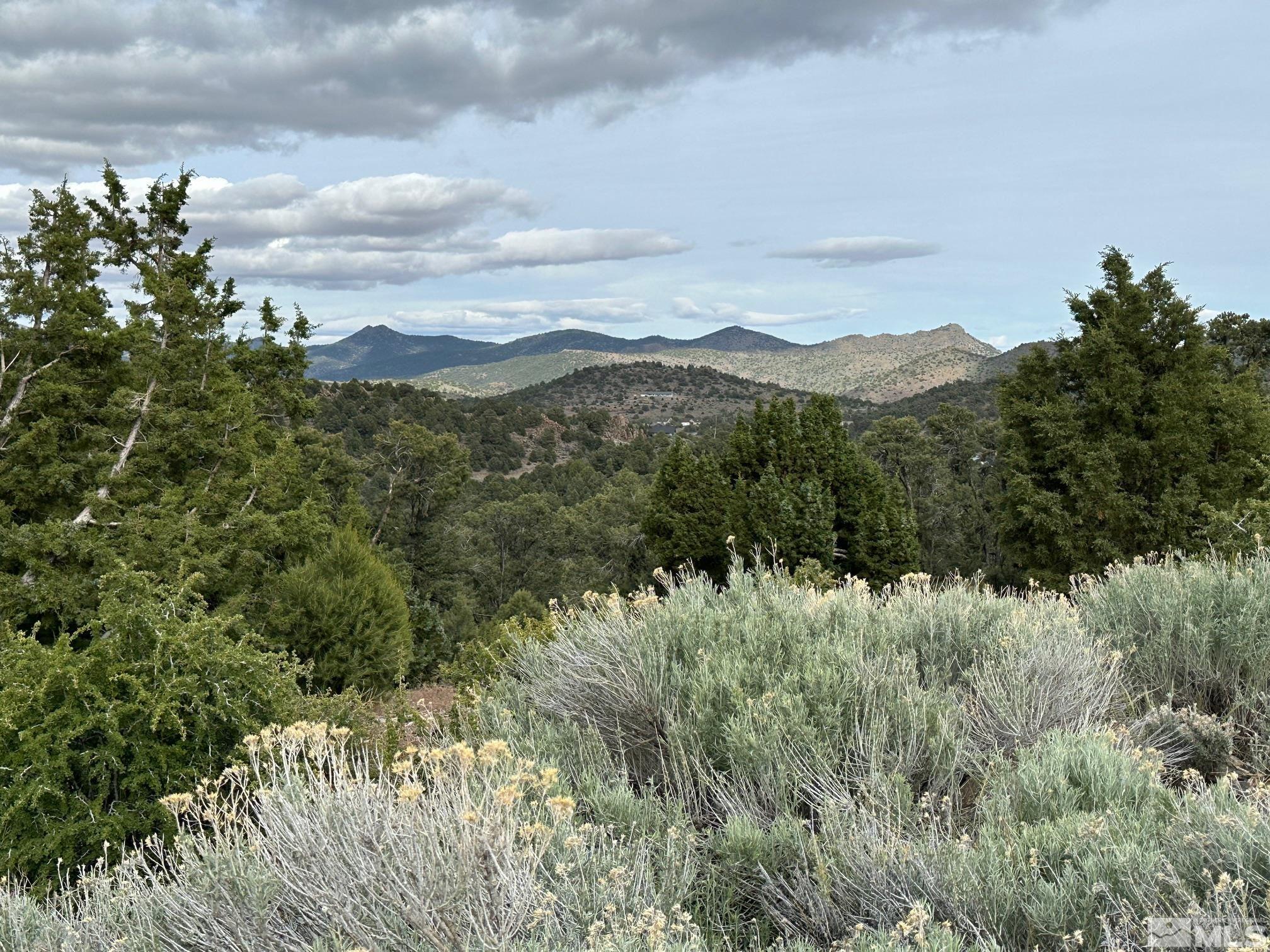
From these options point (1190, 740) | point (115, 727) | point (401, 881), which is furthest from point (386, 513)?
point (401, 881)

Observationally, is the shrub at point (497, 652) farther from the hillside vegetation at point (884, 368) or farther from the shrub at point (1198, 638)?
the hillside vegetation at point (884, 368)

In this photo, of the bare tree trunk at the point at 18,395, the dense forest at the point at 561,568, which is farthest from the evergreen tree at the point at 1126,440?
the bare tree trunk at the point at 18,395

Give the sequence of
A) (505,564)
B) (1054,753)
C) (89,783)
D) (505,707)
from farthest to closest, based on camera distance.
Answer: (505,564) → (89,783) → (505,707) → (1054,753)

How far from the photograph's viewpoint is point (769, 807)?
3.70 meters

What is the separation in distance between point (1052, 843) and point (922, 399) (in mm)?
88281

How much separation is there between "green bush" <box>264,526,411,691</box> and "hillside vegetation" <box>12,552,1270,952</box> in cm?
750

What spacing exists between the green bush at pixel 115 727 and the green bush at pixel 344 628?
6.50 m

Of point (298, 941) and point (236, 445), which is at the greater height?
point (236, 445)

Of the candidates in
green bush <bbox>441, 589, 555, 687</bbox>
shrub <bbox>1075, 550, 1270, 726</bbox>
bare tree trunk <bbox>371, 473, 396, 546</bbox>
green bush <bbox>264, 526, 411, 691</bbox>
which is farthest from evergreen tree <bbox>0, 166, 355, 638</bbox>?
shrub <bbox>1075, 550, 1270, 726</bbox>

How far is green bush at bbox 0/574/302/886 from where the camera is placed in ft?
16.2

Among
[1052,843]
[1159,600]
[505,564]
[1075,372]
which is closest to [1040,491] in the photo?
[1075,372]

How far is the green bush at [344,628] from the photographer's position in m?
12.4

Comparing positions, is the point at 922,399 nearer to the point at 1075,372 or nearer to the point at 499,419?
the point at 499,419

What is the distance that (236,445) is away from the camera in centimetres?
1758
